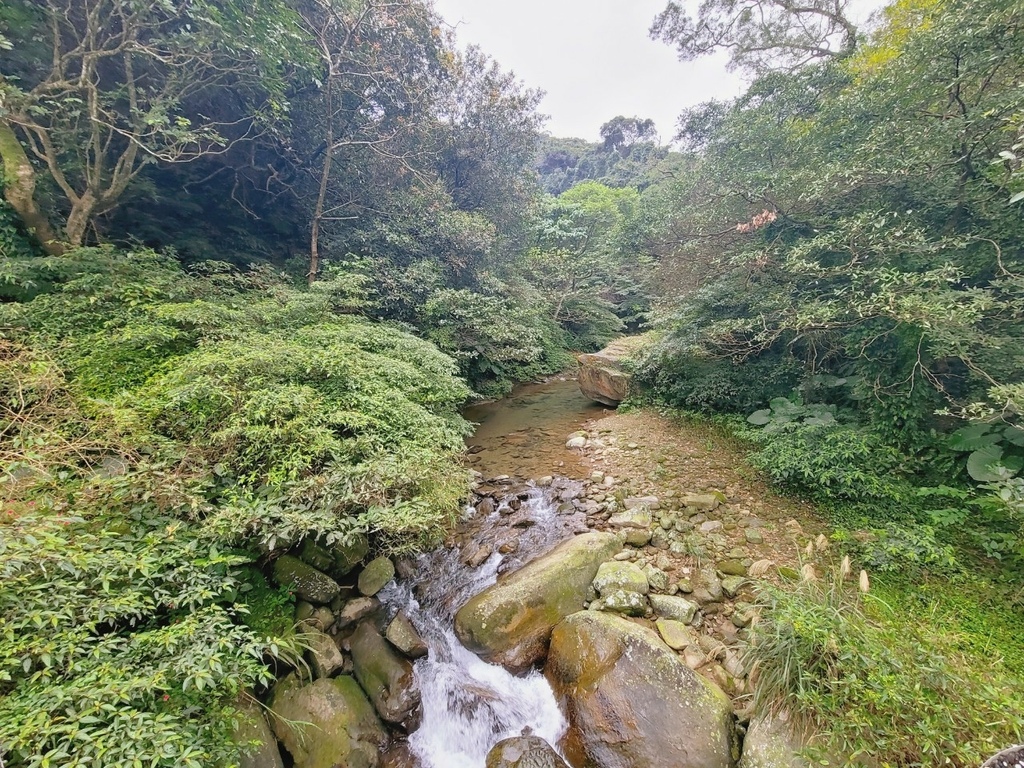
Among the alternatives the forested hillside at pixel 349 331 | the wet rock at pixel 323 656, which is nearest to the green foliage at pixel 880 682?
the forested hillside at pixel 349 331

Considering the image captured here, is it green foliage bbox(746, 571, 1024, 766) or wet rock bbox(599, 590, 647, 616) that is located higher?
green foliage bbox(746, 571, 1024, 766)

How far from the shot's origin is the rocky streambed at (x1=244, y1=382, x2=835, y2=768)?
112 inches

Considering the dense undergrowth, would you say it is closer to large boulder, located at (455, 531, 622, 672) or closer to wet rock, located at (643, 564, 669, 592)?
large boulder, located at (455, 531, 622, 672)

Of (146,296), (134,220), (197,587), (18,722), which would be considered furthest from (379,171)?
(18,722)

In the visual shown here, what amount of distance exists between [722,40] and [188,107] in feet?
42.8

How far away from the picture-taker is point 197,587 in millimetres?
2490

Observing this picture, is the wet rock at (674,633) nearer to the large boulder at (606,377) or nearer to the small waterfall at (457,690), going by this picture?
the small waterfall at (457,690)

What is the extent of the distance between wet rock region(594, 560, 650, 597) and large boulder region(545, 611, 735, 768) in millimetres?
530

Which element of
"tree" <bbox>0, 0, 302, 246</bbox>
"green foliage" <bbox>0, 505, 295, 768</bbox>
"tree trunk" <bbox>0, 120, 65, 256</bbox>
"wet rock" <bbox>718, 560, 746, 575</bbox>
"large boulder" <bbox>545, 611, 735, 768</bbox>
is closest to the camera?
"green foliage" <bbox>0, 505, 295, 768</bbox>

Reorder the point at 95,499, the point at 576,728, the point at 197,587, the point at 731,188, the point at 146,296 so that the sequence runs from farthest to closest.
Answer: the point at 731,188 → the point at 146,296 → the point at 576,728 → the point at 95,499 → the point at 197,587

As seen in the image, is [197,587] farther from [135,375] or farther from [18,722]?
[135,375]

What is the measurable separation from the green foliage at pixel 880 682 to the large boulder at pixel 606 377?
7.41 meters

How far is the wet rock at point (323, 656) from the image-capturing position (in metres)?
3.18

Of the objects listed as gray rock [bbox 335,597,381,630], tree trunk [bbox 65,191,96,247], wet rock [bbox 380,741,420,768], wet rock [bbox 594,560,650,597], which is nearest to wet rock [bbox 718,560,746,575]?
wet rock [bbox 594,560,650,597]
